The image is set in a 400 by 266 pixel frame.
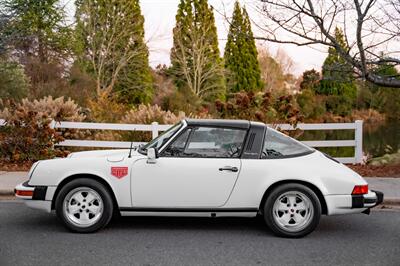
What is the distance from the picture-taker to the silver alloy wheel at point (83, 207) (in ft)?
19.7

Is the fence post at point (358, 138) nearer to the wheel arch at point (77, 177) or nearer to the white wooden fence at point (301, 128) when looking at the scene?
the white wooden fence at point (301, 128)

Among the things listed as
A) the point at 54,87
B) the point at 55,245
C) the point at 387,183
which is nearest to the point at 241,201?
the point at 55,245

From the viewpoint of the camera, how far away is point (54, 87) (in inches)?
980

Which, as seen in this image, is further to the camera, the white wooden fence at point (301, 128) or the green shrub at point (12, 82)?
the green shrub at point (12, 82)

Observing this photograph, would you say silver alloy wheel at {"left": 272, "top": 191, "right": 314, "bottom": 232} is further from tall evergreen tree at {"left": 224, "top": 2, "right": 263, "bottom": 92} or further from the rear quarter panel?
tall evergreen tree at {"left": 224, "top": 2, "right": 263, "bottom": 92}

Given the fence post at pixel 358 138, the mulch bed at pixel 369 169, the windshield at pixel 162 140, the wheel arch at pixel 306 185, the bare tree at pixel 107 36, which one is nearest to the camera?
the wheel arch at pixel 306 185

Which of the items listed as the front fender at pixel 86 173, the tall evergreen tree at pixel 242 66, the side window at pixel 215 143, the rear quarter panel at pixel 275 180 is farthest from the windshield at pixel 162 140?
the tall evergreen tree at pixel 242 66

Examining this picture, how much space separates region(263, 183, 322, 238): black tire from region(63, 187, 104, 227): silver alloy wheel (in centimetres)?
206

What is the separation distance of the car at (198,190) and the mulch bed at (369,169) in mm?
5223

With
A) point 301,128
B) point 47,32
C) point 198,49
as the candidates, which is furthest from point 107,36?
point 301,128

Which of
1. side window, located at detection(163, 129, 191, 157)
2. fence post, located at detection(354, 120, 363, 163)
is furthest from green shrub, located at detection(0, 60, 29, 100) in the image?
side window, located at detection(163, 129, 191, 157)

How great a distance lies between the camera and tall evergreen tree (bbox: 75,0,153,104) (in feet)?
126

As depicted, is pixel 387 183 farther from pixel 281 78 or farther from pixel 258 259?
pixel 281 78

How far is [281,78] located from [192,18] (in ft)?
66.8
